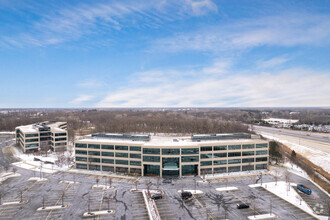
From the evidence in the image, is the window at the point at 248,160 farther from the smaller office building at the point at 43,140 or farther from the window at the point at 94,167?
the smaller office building at the point at 43,140

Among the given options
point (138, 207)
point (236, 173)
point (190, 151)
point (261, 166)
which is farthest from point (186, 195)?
point (261, 166)

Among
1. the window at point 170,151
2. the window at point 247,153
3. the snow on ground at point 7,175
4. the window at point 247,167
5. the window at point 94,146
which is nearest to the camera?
the snow on ground at point 7,175

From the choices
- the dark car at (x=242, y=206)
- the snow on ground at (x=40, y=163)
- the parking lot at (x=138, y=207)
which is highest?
the snow on ground at (x=40, y=163)

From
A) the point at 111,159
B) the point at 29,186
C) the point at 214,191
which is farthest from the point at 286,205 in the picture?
the point at 29,186

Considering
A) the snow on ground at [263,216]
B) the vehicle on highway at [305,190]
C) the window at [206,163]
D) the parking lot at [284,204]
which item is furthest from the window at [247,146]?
the snow on ground at [263,216]

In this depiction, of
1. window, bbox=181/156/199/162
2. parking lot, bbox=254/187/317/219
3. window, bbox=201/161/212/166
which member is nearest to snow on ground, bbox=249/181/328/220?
parking lot, bbox=254/187/317/219

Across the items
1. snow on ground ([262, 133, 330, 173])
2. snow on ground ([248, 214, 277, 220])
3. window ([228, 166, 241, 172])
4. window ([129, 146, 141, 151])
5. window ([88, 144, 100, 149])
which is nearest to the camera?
snow on ground ([248, 214, 277, 220])

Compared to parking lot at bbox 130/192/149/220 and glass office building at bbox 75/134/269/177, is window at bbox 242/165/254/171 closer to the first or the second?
glass office building at bbox 75/134/269/177
